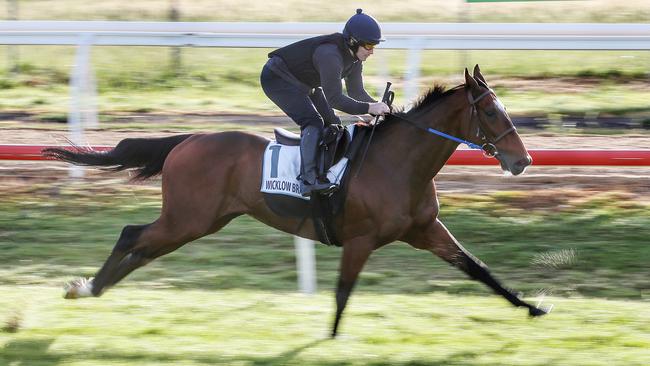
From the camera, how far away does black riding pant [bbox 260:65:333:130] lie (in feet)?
20.0

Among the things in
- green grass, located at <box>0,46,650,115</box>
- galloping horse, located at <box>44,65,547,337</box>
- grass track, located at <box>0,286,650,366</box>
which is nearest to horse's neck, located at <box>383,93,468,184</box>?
galloping horse, located at <box>44,65,547,337</box>

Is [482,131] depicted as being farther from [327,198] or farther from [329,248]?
[329,248]

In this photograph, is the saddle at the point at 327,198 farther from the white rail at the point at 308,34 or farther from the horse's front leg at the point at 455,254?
the white rail at the point at 308,34

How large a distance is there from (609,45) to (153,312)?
570 cm

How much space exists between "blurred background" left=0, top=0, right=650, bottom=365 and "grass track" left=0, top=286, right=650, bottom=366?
0.06 feet

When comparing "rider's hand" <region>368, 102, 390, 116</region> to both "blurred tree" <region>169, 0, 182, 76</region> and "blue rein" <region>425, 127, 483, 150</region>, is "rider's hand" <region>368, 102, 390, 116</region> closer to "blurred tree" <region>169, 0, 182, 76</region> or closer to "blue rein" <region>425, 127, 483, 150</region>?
"blue rein" <region>425, 127, 483, 150</region>

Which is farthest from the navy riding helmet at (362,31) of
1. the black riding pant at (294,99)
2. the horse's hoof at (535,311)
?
the horse's hoof at (535,311)

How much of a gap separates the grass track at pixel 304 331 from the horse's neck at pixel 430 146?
34.7 inches

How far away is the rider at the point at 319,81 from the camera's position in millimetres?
5852

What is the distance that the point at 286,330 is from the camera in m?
6.00

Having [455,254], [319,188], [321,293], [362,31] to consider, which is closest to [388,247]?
[321,293]

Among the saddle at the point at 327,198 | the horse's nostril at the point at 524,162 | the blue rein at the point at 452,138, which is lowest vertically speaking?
the saddle at the point at 327,198

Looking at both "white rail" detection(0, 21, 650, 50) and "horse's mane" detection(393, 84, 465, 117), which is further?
"white rail" detection(0, 21, 650, 50)

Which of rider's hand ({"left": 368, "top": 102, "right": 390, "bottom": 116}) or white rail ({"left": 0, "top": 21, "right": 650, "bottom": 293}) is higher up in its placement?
rider's hand ({"left": 368, "top": 102, "right": 390, "bottom": 116})
